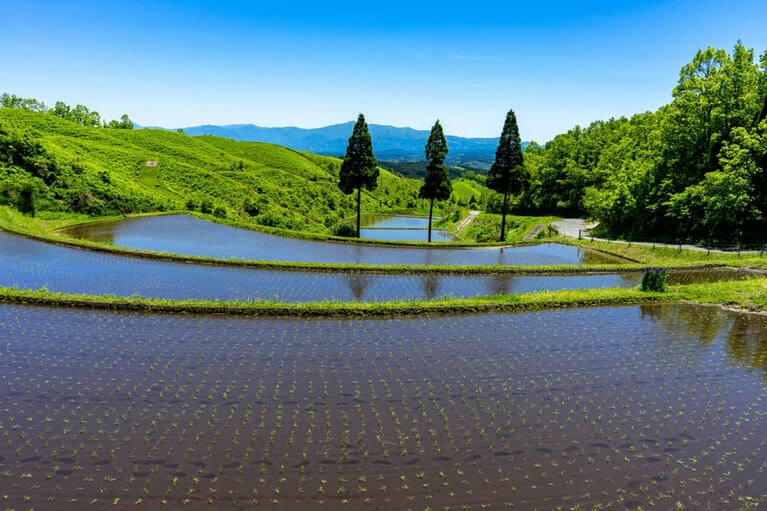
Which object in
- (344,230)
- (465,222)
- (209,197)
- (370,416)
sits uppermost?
(209,197)

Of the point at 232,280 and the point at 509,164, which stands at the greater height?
the point at 509,164

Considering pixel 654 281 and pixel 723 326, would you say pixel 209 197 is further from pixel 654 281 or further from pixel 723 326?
pixel 723 326

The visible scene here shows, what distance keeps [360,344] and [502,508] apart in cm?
931

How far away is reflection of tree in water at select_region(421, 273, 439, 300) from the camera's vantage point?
25.9m

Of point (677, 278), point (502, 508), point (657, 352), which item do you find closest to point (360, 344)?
point (502, 508)

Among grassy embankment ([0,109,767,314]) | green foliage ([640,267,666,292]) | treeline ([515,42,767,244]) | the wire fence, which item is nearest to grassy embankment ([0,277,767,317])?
grassy embankment ([0,109,767,314])

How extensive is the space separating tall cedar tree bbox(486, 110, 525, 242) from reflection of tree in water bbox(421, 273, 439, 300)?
25222 mm

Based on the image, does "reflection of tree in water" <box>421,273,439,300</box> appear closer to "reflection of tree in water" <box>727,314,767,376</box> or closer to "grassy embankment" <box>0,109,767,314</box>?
"grassy embankment" <box>0,109,767,314</box>

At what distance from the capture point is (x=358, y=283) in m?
28.2

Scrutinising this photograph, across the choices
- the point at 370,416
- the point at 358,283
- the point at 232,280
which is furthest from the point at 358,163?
the point at 370,416

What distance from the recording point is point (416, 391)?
539 inches

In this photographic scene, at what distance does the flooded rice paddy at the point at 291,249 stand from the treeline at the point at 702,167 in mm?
9724

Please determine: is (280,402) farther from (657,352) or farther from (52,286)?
(52,286)

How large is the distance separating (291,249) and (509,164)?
27.6 metres
